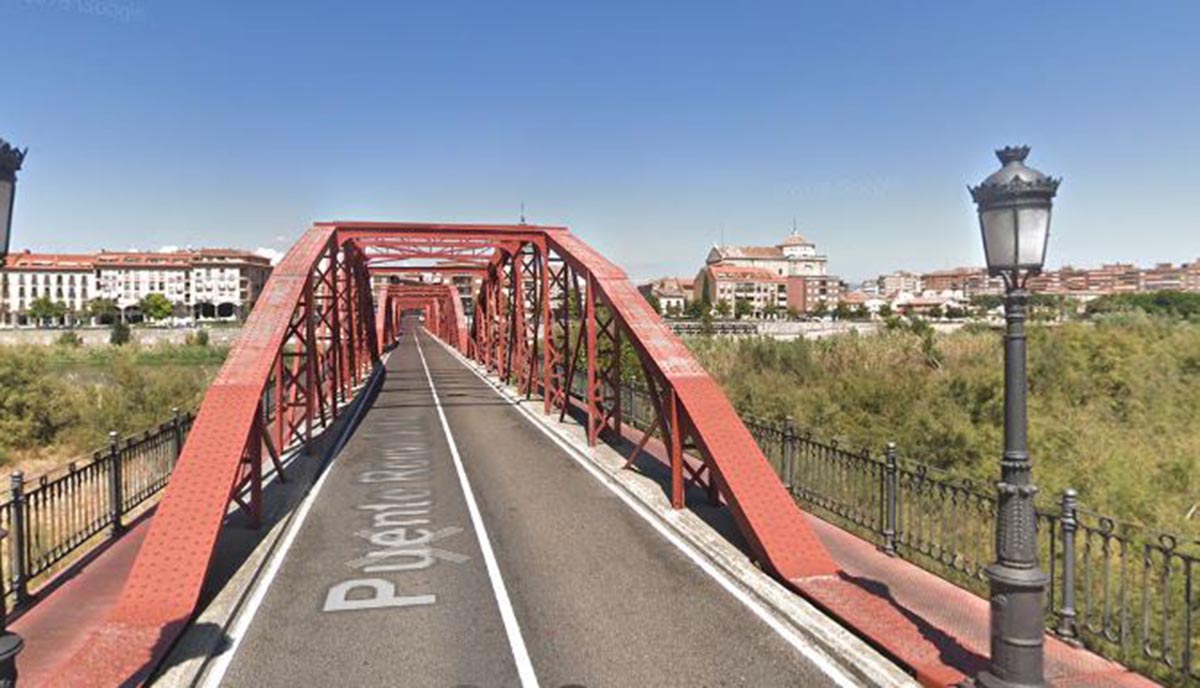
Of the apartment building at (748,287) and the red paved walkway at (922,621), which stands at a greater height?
the apartment building at (748,287)

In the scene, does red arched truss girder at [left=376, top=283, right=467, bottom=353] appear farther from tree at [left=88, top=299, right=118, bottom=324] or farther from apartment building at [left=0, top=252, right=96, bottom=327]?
apartment building at [left=0, top=252, right=96, bottom=327]

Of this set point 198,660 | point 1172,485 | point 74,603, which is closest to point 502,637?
point 198,660

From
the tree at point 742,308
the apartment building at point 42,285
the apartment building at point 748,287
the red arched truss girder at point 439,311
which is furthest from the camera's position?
the apartment building at point 748,287

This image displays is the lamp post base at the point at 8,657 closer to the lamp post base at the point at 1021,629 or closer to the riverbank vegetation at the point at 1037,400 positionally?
the lamp post base at the point at 1021,629

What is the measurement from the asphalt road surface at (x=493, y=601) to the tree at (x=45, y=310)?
137 metres

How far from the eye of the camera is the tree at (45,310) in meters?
120

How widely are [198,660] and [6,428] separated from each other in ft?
76.3

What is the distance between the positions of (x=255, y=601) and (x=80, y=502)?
3856mm

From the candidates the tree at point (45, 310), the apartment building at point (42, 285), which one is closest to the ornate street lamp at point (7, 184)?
the tree at point (45, 310)

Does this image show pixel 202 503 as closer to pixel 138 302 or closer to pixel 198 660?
pixel 198 660

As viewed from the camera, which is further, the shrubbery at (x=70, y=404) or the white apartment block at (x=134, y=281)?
the white apartment block at (x=134, y=281)

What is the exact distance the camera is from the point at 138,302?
14012 cm

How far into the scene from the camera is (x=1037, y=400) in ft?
68.4

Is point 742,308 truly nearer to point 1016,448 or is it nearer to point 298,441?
point 298,441
